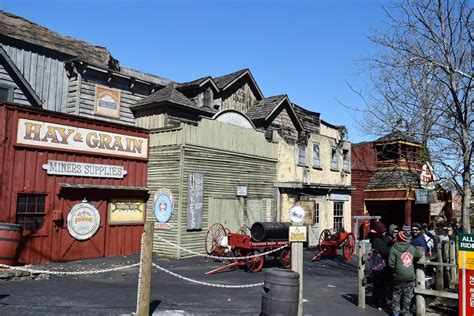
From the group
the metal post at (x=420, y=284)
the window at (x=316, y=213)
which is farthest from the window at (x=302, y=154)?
the metal post at (x=420, y=284)

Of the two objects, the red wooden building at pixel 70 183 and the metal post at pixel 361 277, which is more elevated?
the red wooden building at pixel 70 183

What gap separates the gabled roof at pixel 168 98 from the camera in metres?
19.1

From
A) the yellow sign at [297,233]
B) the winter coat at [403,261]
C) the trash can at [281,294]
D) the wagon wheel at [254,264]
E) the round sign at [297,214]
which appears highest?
the round sign at [297,214]

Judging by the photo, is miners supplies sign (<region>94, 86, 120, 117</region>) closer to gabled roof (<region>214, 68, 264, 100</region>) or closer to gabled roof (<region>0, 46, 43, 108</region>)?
gabled roof (<region>0, 46, 43, 108</region>)

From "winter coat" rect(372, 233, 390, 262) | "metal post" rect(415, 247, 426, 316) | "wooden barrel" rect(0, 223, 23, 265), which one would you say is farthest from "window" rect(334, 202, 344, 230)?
"wooden barrel" rect(0, 223, 23, 265)

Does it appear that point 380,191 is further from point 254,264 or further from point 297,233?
point 297,233

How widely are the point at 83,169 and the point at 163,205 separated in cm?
328

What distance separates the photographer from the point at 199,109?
66.9 feet

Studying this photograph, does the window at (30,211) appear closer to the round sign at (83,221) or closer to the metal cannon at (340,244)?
the round sign at (83,221)

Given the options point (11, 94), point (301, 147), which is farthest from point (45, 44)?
point (301, 147)

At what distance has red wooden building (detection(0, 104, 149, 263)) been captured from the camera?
13.0 meters

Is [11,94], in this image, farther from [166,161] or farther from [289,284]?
[289,284]

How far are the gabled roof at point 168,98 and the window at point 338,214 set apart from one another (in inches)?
405

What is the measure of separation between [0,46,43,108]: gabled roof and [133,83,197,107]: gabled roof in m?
4.40
